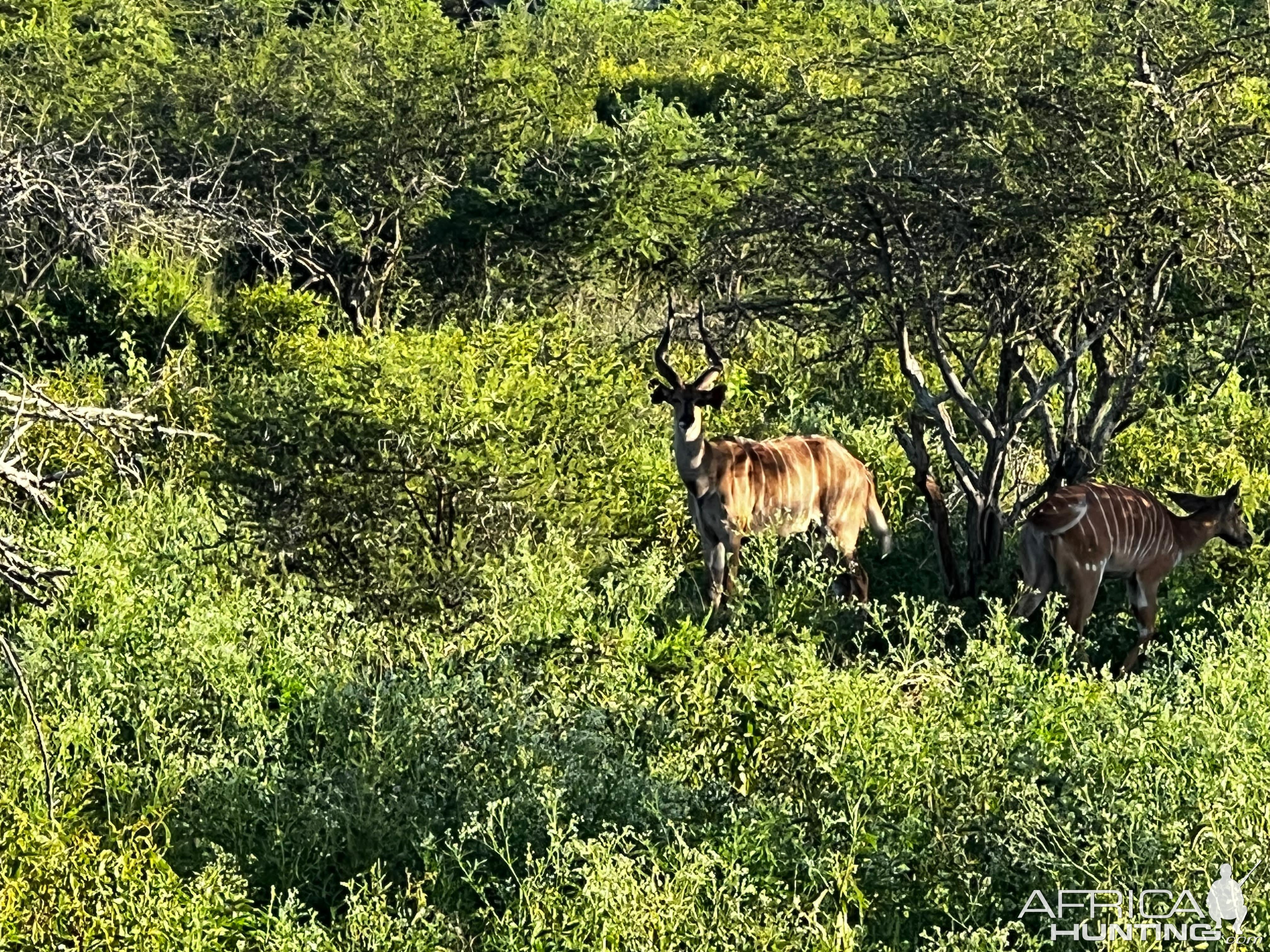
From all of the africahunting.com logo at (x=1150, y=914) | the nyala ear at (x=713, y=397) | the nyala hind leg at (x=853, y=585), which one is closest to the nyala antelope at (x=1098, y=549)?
the nyala hind leg at (x=853, y=585)

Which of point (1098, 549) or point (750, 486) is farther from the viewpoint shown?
point (750, 486)

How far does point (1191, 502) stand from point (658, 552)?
6.86 ft

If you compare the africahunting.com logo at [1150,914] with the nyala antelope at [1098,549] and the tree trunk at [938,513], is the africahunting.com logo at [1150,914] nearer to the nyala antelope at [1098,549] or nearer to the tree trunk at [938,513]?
the nyala antelope at [1098,549]

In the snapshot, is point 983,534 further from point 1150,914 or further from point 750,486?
point 1150,914

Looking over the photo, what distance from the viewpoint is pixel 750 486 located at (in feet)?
26.7

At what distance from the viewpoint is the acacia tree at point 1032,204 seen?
720 centimetres

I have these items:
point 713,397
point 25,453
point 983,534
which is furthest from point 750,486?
point 25,453

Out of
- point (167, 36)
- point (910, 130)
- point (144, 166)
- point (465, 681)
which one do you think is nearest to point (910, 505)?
point (910, 130)

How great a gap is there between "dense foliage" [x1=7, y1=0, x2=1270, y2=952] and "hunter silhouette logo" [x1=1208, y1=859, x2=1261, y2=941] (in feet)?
0.15

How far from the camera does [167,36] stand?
2080cm

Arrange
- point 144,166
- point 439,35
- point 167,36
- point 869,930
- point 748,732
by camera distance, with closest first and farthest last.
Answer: point 869,930 → point 748,732 → point 144,166 → point 439,35 → point 167,36

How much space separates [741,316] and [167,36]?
546 inches

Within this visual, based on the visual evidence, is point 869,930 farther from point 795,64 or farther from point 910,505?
point 795,64

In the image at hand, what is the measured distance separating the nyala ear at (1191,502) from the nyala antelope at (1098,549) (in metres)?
0.15
